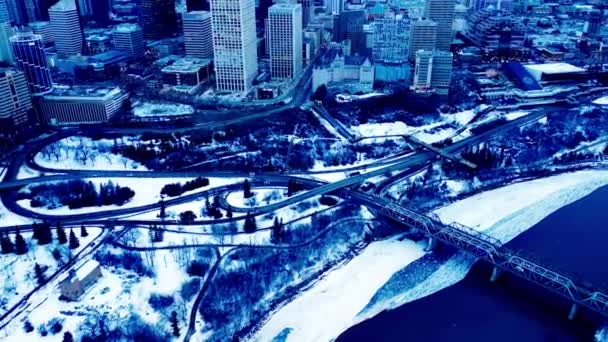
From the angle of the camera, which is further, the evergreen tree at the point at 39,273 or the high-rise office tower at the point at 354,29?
the high-rise office tower at the point at 354,29

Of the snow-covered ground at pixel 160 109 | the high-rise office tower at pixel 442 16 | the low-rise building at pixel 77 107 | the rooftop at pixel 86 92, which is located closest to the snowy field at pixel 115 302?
the low-rise building at pixel 77 107

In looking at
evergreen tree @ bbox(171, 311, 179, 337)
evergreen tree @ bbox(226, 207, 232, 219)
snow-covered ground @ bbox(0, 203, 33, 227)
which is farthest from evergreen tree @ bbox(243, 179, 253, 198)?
snow-covered ground @ bbox(0, 203, 33, 227)

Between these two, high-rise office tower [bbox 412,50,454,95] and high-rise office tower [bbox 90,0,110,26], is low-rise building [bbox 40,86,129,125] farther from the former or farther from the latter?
high-rise office tower [bbox 90,0,110,26]

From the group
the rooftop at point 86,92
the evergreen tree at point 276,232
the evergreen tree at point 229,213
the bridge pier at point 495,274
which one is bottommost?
the bridge pier at point 495,274

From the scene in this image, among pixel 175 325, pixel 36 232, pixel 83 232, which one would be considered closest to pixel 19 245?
pixel 36 232

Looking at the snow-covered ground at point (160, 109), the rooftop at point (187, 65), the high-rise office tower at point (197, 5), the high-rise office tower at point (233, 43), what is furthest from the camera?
the high-rise office tower at point (197, 5)

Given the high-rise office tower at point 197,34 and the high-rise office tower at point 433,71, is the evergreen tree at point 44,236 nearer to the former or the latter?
Result: the high-rise office tower at point 197,34

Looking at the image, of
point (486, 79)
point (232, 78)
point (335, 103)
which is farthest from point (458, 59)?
point (232, 78)
